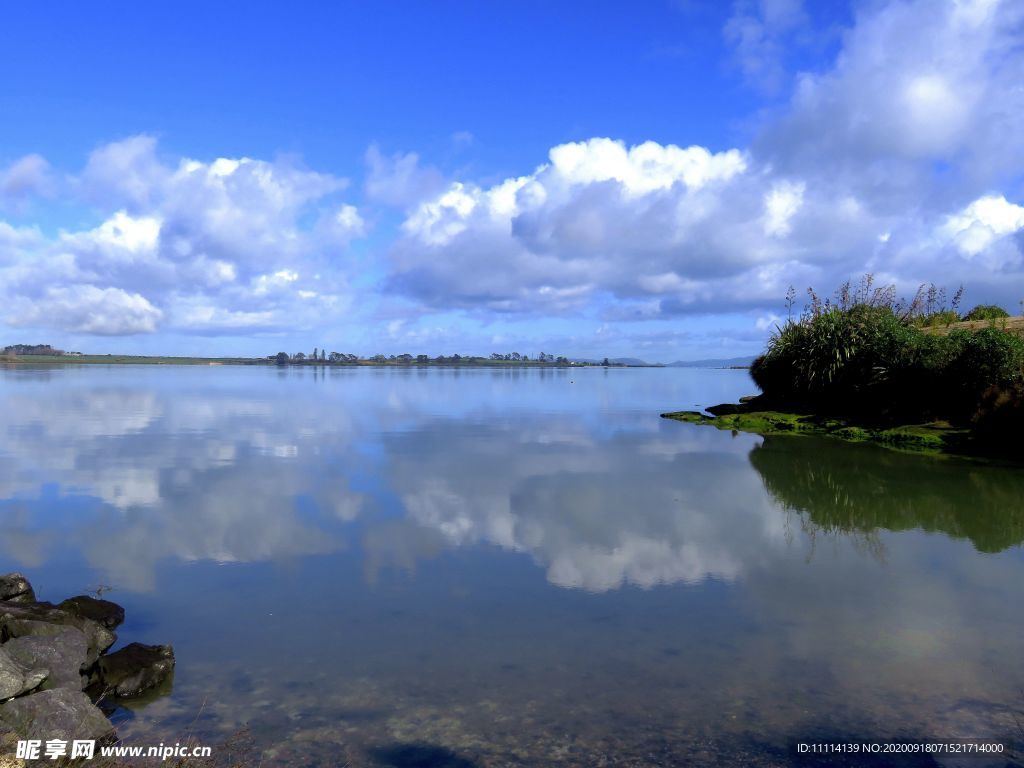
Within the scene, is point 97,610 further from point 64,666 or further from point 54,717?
point 54,717

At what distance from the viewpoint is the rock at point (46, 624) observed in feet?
28.4

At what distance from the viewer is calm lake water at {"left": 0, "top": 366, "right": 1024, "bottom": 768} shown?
7.84 metres

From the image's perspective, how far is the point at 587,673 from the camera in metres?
9.06

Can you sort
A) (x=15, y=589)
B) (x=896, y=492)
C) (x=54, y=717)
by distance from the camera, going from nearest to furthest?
(x=54, y=717)
(x=15, y=589)
(x=896, y=492)

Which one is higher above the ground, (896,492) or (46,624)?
(46,624)

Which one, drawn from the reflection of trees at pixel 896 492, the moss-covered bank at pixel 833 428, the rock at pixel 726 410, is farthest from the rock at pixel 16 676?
the rock at pixel 726 410

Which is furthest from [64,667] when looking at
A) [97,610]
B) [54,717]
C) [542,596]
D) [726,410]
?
[726,410]

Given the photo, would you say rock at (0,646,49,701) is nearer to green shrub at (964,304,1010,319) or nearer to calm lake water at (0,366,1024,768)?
calm lake water at (0,366,1024,768)

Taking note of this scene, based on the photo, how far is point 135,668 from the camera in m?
8.55

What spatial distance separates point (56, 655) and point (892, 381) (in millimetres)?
36740

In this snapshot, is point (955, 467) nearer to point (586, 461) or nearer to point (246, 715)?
point (586, 461)

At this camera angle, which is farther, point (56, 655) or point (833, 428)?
point (833, 428)

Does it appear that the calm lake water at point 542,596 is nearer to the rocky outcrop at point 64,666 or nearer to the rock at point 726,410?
the rocky outcrop at point 64,666

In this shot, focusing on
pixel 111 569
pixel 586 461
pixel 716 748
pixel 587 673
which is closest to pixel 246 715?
pixel 587 673
